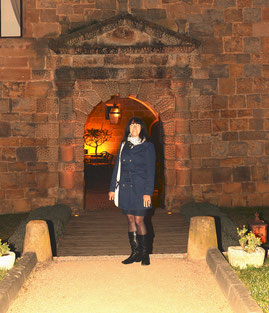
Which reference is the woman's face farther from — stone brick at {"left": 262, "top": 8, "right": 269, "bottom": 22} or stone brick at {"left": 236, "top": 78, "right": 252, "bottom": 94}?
stone brick at {"left": 262, "top": 8, "right": 269, "bottom": 22}

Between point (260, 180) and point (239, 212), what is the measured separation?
1121 millimetres

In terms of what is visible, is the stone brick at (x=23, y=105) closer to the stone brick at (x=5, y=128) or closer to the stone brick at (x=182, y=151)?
the stone brick at (x=5, y=128)

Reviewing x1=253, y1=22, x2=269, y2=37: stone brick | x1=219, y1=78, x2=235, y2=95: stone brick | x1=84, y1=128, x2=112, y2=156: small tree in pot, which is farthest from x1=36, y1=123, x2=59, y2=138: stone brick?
x1=84, y1=128, x2=112, y2=156: small tree in pot

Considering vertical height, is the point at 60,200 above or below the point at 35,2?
below

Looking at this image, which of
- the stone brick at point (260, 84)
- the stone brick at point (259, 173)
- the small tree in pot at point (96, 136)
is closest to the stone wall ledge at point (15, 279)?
the stone brick at point (259, 173)

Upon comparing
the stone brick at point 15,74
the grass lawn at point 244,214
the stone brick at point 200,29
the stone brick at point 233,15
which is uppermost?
the stone brick at point 233,15

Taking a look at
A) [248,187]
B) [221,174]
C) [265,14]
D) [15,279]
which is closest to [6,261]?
[15,279]

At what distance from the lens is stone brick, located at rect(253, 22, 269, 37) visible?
9.66m

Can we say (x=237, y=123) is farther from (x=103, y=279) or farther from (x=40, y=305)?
(x=40, y=305)

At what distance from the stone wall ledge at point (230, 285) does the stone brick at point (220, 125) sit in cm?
462

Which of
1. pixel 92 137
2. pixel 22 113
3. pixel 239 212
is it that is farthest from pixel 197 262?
pixel 92 137

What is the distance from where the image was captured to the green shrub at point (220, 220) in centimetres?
638

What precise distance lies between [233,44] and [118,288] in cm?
680

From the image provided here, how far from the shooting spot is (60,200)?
9547 mm
